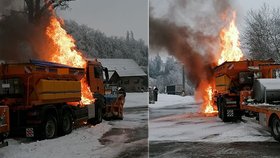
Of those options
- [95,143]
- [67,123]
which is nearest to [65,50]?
[67,123]

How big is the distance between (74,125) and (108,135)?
1.63 m

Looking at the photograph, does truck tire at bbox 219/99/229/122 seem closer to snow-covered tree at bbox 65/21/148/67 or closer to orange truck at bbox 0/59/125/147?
snow-covered tree at bbox 65/21/148/67

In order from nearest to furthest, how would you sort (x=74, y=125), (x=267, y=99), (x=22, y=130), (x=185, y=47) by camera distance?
(x=22, y=130) < (x=267, y=99) < (x=74, y=125) < (x=185, y=47)

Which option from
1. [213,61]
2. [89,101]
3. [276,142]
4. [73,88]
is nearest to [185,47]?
[213,61]

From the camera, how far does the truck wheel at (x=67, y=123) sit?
9.39 m

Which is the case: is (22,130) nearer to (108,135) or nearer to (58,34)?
(108,135)

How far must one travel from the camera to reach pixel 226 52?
14977 millimetres

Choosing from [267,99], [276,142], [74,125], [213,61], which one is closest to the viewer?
[276,142]

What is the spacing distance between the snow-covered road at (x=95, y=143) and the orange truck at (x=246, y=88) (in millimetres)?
2586

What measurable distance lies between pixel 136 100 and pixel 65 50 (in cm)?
239

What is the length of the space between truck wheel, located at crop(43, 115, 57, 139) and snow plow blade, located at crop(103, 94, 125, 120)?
346cm

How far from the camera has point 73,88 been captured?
32.2ft

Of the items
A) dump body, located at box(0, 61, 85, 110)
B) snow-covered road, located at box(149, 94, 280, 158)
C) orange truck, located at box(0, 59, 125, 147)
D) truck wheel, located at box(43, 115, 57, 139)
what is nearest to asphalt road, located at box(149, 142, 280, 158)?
snow-covered road, located at box(149, 94, 280, 158)

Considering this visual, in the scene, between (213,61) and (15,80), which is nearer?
(15,80)
